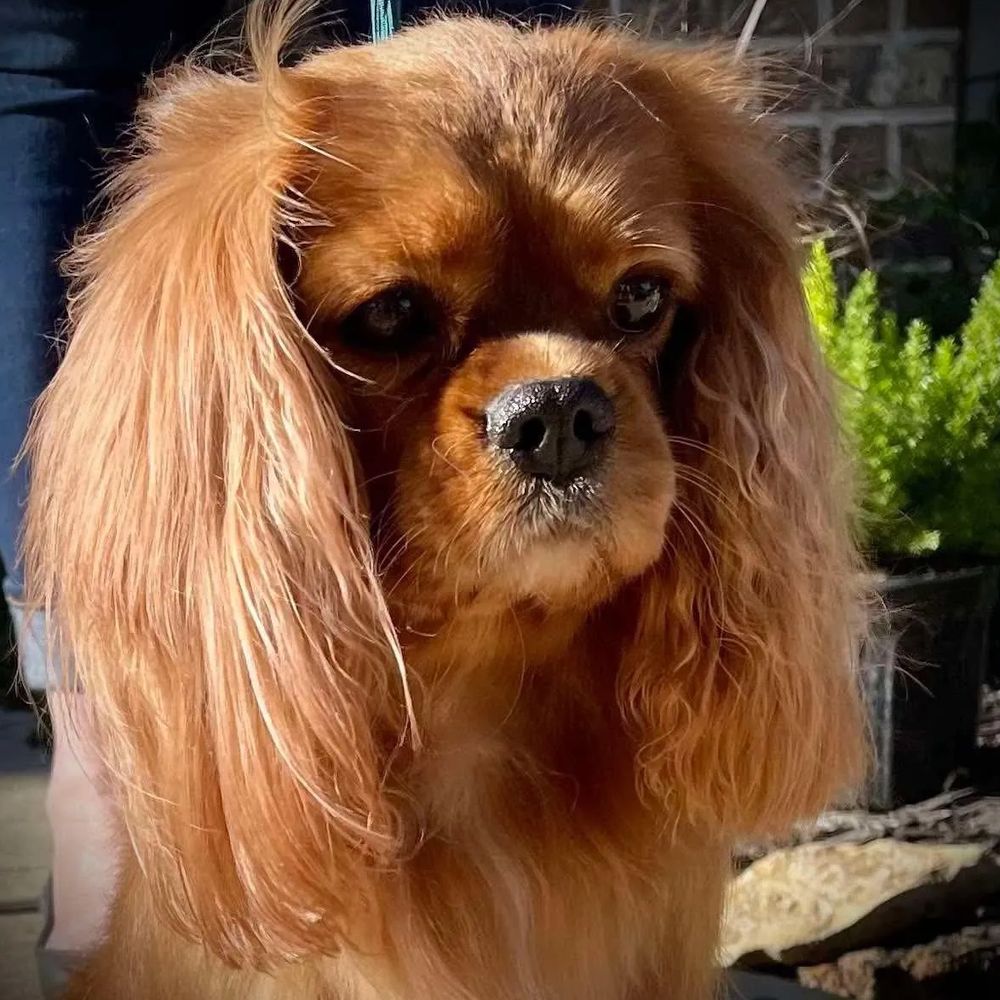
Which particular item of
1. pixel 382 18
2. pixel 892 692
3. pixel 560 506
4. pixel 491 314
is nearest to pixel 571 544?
pixel 560 506

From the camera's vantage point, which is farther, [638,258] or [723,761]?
[723,761]

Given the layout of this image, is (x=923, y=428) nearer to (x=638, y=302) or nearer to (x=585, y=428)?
(x=638, y=302)

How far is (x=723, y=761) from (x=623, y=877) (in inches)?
4.7

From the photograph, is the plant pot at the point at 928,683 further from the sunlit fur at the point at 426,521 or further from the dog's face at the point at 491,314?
the dog's face at the point at 491,314

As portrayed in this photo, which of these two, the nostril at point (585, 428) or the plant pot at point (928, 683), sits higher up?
the nostril at point (585, 428)

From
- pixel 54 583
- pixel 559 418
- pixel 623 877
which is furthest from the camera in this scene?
pixel 623 877

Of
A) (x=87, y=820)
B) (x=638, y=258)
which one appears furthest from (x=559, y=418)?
(x=87, y=820)

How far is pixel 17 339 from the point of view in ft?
3.73

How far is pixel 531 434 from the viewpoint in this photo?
0.75 metres

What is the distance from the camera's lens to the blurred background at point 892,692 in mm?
1486

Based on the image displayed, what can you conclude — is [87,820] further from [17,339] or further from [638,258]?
[638,258]

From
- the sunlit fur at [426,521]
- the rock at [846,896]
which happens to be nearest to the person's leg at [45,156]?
the sunlit fur at [426,521]

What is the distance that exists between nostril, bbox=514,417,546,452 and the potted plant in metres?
0.91

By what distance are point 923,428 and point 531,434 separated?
3.46ft
